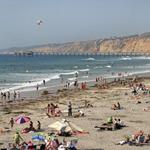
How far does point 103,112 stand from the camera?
32.1m

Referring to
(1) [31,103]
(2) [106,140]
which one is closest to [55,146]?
(2) [106,140]

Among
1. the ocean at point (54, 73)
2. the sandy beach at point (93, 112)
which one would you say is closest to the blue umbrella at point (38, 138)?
the sandy beach at point (93, 112)

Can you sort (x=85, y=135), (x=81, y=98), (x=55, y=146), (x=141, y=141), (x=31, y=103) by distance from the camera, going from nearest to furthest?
(x=55, y=146) → (x=141, y=141) → (x=85, y=135) → (x=31, y=103) → (x=81, y=98)

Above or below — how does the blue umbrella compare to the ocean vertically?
above

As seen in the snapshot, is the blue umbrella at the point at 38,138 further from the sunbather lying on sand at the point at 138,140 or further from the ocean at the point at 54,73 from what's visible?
the ocean at the point at 54,73

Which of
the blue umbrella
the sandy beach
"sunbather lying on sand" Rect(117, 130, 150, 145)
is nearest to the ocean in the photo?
the sandy beach

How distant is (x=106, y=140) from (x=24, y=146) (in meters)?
4.61

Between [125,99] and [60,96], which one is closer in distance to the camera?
[125,99]

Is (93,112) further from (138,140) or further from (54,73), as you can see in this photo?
(54,73)

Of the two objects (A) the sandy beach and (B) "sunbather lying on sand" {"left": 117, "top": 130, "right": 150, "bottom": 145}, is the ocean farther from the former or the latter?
(B) "sunbather lying on sand" {"left": 117, "top": 130, "right": 150, "bottom": 145}

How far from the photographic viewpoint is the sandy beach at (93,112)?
2302 centimetres

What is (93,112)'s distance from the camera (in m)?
32.1

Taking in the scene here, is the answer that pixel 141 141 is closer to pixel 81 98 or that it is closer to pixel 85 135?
pixel 85 135

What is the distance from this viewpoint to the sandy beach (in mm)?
23016
